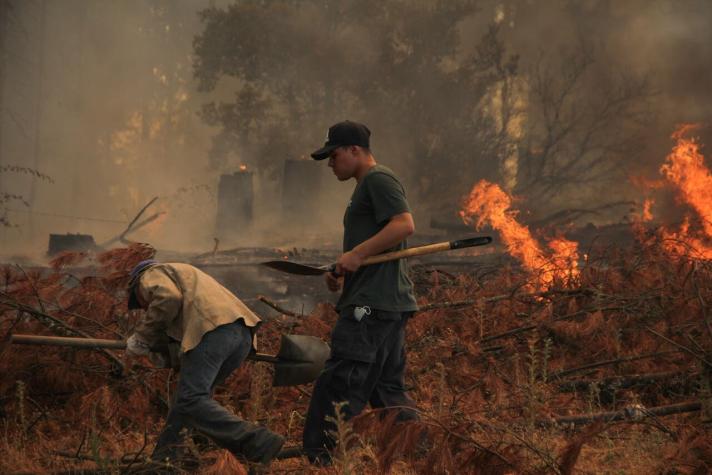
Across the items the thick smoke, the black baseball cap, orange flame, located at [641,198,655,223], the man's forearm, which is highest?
the thick smoke

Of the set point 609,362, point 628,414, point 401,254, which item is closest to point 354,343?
point 401,254

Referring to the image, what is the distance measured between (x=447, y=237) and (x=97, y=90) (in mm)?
13344

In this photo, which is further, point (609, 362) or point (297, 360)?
point (609, 362)

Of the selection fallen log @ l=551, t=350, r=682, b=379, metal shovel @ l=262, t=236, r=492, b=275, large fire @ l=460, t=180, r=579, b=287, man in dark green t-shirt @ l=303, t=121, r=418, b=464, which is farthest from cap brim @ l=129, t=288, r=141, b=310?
large fire @ l=460, t=180, r=579, b=287

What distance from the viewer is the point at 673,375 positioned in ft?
18.6

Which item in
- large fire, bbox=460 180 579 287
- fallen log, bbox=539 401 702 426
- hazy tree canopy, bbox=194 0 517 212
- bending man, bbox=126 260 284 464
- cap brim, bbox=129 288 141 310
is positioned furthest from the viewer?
hazy tree canopy, bbox=194 0 517 212

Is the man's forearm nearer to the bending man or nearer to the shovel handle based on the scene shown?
the bending man

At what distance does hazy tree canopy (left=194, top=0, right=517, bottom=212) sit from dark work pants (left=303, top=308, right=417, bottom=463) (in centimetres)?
1696

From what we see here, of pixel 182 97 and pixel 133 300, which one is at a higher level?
pixel 182 97

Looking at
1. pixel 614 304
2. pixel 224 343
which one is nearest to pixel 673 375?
pixel 614 304

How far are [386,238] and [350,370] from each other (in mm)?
707

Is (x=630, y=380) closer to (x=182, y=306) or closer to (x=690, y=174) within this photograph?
(x=182, y=306)

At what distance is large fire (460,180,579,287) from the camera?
844 centimetres

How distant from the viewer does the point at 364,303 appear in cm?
375
